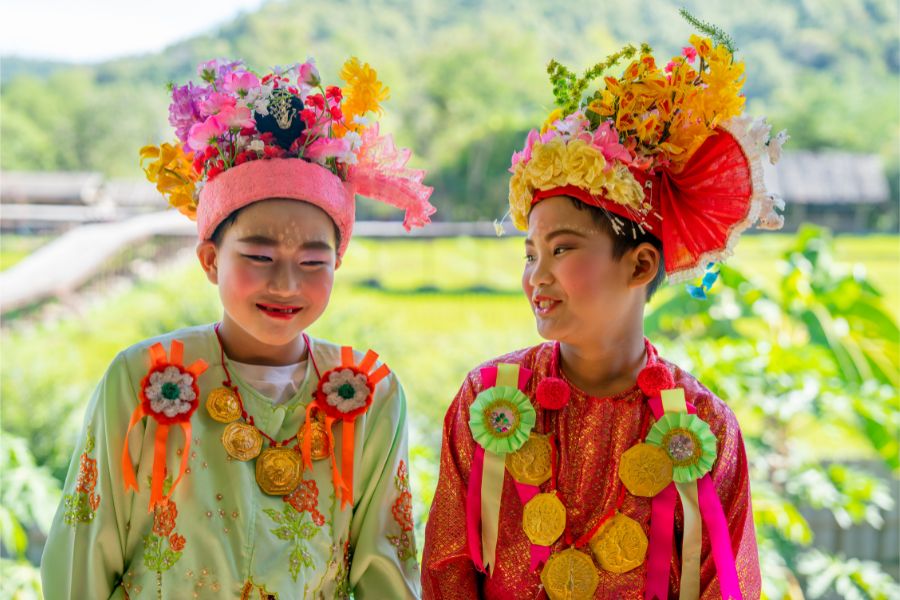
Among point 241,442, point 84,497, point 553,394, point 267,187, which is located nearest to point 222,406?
point 241,442

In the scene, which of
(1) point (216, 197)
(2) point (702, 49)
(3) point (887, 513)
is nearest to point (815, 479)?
(3) point (887, 513)

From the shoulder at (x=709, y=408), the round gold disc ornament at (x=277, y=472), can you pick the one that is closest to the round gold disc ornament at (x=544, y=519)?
the shoulder at (x=709, y=408)

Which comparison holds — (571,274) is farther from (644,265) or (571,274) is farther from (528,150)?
(528,150)

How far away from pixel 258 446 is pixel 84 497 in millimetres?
333

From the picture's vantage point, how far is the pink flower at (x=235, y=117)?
71.6 inches

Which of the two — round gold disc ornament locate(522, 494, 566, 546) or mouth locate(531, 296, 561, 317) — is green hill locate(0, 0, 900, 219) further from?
round gold disc ornament locate(522, 494, 566, 546)

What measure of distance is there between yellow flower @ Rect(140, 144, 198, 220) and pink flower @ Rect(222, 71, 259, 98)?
0.18 meters

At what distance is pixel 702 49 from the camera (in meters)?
1.82

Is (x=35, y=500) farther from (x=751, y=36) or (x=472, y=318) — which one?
(x=751, y=36)

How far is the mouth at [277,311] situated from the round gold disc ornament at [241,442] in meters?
0.22

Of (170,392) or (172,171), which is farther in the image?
(172,171)

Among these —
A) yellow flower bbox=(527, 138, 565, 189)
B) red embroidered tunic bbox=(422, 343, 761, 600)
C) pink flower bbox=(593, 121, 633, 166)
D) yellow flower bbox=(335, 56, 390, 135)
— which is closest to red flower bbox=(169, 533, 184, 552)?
red embroidered tunic bbox=(422, 343, 761, 600)

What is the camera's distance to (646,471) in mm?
1824

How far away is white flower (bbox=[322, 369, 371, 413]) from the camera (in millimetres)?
1902
